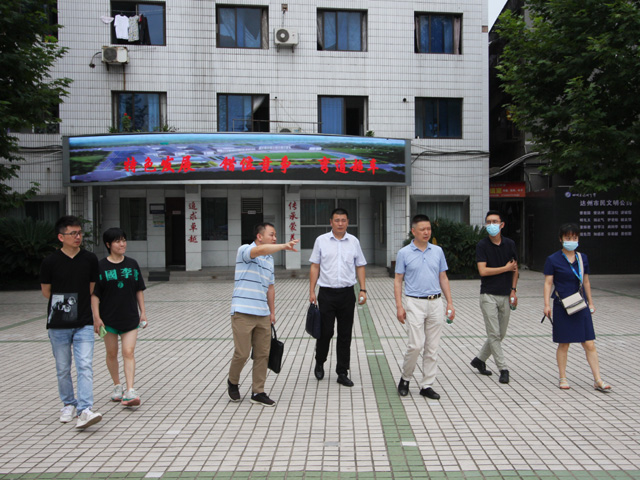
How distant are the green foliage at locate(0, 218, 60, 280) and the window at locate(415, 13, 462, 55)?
12.8 m

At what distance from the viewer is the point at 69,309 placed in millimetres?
5012

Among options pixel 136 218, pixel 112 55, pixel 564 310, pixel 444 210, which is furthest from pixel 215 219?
pixel 564 310

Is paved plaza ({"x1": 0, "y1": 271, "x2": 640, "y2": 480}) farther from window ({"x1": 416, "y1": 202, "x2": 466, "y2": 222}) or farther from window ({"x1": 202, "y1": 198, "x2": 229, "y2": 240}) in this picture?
window ({"x1": 416, "y1": 202, "x2": 466, "y2": 222})

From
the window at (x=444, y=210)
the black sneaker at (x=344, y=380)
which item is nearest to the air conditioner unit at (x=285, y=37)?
the window at (x=444, y=210)

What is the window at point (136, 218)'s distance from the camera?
61.6 ft

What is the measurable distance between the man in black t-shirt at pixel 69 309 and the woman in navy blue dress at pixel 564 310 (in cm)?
448

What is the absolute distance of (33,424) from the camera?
5129 millimetres

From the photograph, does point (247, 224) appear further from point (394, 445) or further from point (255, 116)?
point (394, 445)

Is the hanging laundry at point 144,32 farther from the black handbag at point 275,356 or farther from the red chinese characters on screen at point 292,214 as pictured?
the black handbag at point 275,356

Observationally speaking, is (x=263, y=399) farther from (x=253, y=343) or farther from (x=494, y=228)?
(x=494, y=228)

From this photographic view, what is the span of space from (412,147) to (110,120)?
9445 millimetres

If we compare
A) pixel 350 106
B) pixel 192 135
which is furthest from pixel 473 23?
pixel 192 135

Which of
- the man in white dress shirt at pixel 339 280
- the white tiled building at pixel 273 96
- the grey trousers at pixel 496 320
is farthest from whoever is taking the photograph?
the white tiled building at pixel 273 96

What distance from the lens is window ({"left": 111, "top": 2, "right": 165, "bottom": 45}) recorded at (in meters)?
17.6
